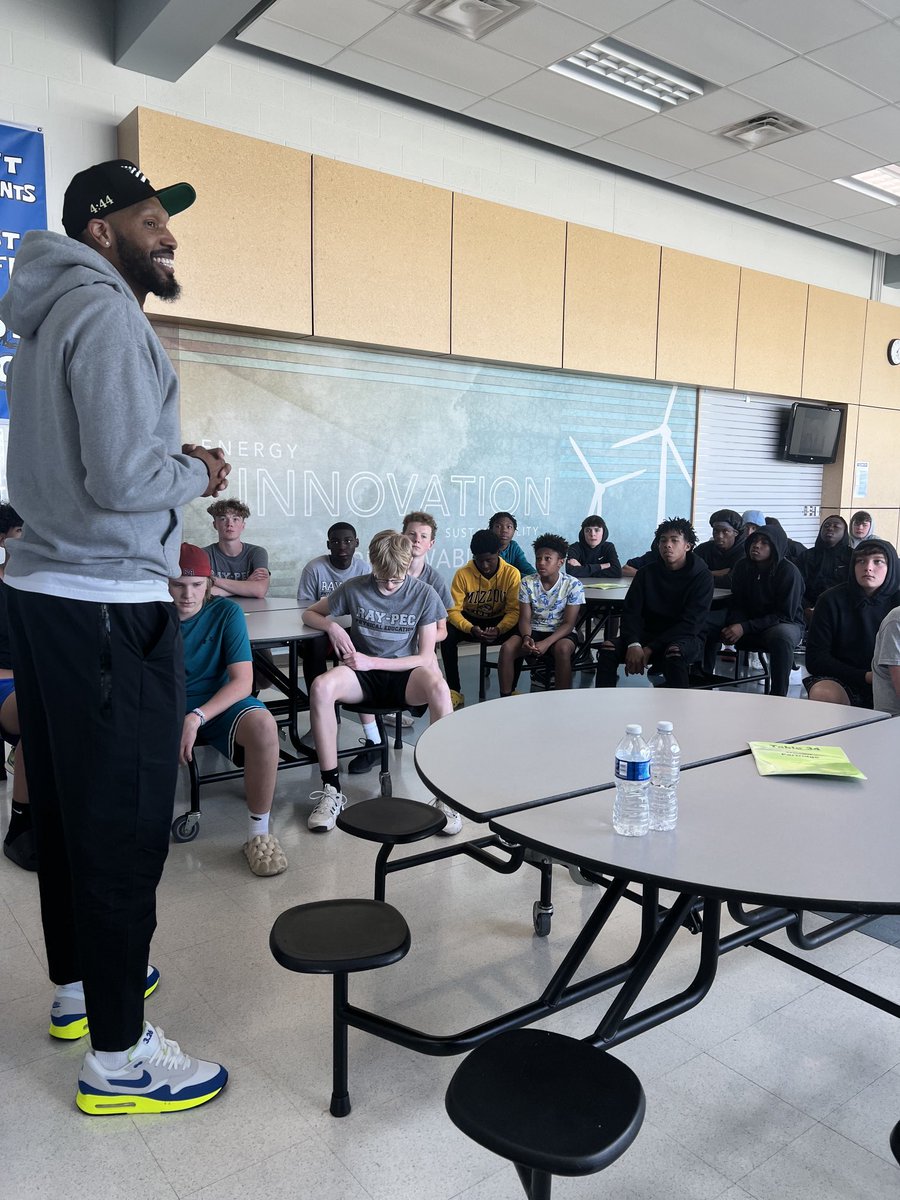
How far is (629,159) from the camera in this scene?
263 inches

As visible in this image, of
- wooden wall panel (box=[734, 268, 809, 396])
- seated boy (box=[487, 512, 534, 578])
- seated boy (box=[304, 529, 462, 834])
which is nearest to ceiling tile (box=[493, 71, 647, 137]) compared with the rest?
wooden wall panel (box=[734, 268, 809, 396])

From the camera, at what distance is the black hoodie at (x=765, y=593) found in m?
5.05

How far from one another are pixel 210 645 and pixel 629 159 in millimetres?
5549

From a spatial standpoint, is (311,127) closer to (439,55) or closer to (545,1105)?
(439,55)

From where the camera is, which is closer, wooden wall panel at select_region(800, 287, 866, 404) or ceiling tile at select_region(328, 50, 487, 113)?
ceiling tile at select_region(328, 50, 487, 113)

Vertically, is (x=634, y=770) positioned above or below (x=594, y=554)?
above

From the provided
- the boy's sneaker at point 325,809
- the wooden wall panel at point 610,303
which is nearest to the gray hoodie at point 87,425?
the boy's sneaker at point 325,809

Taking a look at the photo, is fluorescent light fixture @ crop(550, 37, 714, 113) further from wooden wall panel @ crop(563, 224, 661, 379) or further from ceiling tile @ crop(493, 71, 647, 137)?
wooden wall panel @ crop(563, 224, 661, 379)

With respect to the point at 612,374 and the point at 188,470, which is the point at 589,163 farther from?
the point at 188,470

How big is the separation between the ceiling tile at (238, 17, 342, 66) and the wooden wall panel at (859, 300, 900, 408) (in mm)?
6381

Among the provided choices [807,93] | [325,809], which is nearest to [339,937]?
[325,809]

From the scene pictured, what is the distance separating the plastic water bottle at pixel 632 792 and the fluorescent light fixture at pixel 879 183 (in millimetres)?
7095

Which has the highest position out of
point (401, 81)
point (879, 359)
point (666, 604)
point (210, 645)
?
point (401, 81)

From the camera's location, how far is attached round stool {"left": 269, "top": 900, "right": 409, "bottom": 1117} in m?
1.50
